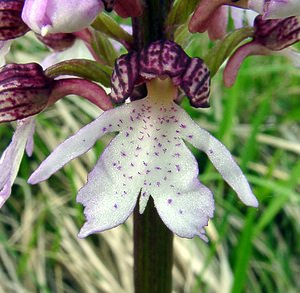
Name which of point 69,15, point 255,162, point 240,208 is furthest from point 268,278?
point 69,15

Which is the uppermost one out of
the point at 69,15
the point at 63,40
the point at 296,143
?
the point at 69,15

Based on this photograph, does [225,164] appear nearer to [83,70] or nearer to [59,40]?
[83,70]

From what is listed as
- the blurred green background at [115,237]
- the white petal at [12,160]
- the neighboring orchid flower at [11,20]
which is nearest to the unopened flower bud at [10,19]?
the neighboring orchid flower at [11,20]

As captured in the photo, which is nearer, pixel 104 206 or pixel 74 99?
pixel 104 206

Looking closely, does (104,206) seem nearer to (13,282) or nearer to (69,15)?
(69,15)

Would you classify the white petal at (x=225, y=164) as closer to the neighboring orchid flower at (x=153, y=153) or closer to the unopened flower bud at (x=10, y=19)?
the neighboring orchid flower at (x=153, y=153)

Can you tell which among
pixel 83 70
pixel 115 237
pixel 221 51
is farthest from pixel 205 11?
pixel 115 237
